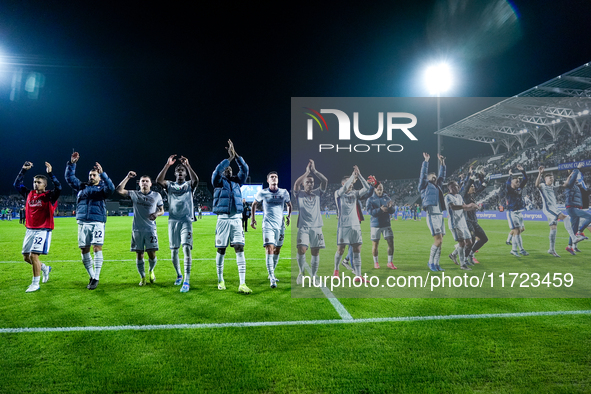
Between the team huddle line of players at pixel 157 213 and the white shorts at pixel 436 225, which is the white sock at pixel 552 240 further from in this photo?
the team huddle line of players at pixel 157 213

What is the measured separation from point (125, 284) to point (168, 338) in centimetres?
362

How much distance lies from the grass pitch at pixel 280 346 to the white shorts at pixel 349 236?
1083 mm

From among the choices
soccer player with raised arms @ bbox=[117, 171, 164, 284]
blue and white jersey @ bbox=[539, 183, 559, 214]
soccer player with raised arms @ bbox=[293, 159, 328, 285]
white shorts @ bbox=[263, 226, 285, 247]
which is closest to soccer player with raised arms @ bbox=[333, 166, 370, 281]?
soccer player with raised arms @ bbox=[293, 159, 328, 285]

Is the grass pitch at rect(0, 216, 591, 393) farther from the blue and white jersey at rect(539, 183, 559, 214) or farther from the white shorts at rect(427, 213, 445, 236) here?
the blue and white jersey at rect(539, 183, 559, 214)

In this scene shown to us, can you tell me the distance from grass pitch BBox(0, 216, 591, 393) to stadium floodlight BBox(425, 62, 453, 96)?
20.4 m

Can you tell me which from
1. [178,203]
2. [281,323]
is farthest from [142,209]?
[281,323]

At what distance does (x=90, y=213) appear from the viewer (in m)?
6.86

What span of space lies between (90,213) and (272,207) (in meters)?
3.70

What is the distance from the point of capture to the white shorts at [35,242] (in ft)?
21.6

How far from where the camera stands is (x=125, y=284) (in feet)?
23.1

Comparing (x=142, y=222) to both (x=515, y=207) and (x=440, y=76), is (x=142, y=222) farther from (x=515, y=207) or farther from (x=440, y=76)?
(x=440, y=76)

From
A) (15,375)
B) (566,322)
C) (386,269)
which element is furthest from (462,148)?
(15,375)

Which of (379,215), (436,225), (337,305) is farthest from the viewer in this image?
(379,215)

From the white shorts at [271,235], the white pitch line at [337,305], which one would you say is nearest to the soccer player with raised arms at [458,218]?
the white pitch line at [337,305]
